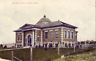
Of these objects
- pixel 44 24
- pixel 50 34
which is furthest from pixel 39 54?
pixel 44 24

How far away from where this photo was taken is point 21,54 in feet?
16.4

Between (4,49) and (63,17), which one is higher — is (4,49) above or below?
below

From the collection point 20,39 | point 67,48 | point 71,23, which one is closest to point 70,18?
point 71,23

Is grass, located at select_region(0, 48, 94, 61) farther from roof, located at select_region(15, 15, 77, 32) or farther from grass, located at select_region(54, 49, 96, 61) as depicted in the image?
roof, located at select_region(15, 15, 77, 32)

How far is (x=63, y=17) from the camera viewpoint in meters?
4.92

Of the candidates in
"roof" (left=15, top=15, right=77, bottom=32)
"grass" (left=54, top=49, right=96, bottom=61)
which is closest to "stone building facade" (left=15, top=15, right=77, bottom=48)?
"roof" (left=15, top=15, right=77, bottom=32)

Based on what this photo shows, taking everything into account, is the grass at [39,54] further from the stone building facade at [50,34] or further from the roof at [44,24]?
the roof at [44,24]

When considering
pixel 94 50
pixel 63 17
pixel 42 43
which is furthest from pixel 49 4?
pixel 94 50

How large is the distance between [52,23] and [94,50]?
76 centimetres

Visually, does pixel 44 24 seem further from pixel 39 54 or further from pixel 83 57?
pixel 83 57

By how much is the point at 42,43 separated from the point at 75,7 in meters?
0.75

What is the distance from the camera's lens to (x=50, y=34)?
502cm

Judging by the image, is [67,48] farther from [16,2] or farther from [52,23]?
[16,2]

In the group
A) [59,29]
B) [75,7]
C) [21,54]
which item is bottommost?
[21,54]
